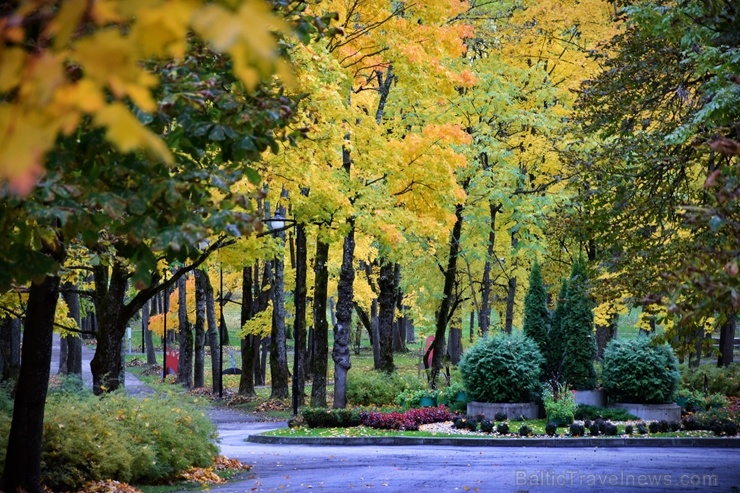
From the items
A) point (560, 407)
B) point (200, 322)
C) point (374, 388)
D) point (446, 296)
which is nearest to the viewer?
point (560, 407)

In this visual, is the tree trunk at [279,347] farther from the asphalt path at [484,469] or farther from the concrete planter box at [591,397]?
the asphalt path at [484,469]

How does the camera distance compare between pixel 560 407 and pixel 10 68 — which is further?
pixel 560 407

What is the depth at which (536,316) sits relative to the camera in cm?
2733

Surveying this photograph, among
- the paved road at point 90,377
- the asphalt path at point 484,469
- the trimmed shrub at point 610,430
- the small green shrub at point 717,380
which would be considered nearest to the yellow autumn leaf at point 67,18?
the asphalt path at point 484,469

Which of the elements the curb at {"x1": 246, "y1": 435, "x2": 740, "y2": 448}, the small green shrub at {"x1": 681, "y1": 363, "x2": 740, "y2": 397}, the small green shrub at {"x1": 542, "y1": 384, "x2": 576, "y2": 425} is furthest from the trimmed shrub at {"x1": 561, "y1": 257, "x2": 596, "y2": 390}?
the small green shrub at {"x1": 681, "y1": 363, "x2": 740, "y2": 397}

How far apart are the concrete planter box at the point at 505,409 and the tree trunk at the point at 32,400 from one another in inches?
595

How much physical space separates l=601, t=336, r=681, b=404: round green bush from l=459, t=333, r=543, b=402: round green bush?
2124mm

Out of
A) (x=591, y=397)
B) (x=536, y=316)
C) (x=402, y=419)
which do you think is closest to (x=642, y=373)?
(x=591, y=397)

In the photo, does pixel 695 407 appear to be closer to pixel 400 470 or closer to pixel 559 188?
pixel 559 188

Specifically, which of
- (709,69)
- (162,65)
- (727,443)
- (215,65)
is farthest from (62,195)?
(727,443)

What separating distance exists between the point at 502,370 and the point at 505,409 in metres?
1.07

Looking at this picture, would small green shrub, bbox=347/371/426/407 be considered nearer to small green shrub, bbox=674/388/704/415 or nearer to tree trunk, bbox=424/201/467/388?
tree trunk, bbox=424/201/467/388

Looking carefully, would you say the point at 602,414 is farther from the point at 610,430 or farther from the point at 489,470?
the point at 489,470

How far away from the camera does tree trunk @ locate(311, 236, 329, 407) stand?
26.4 meters
